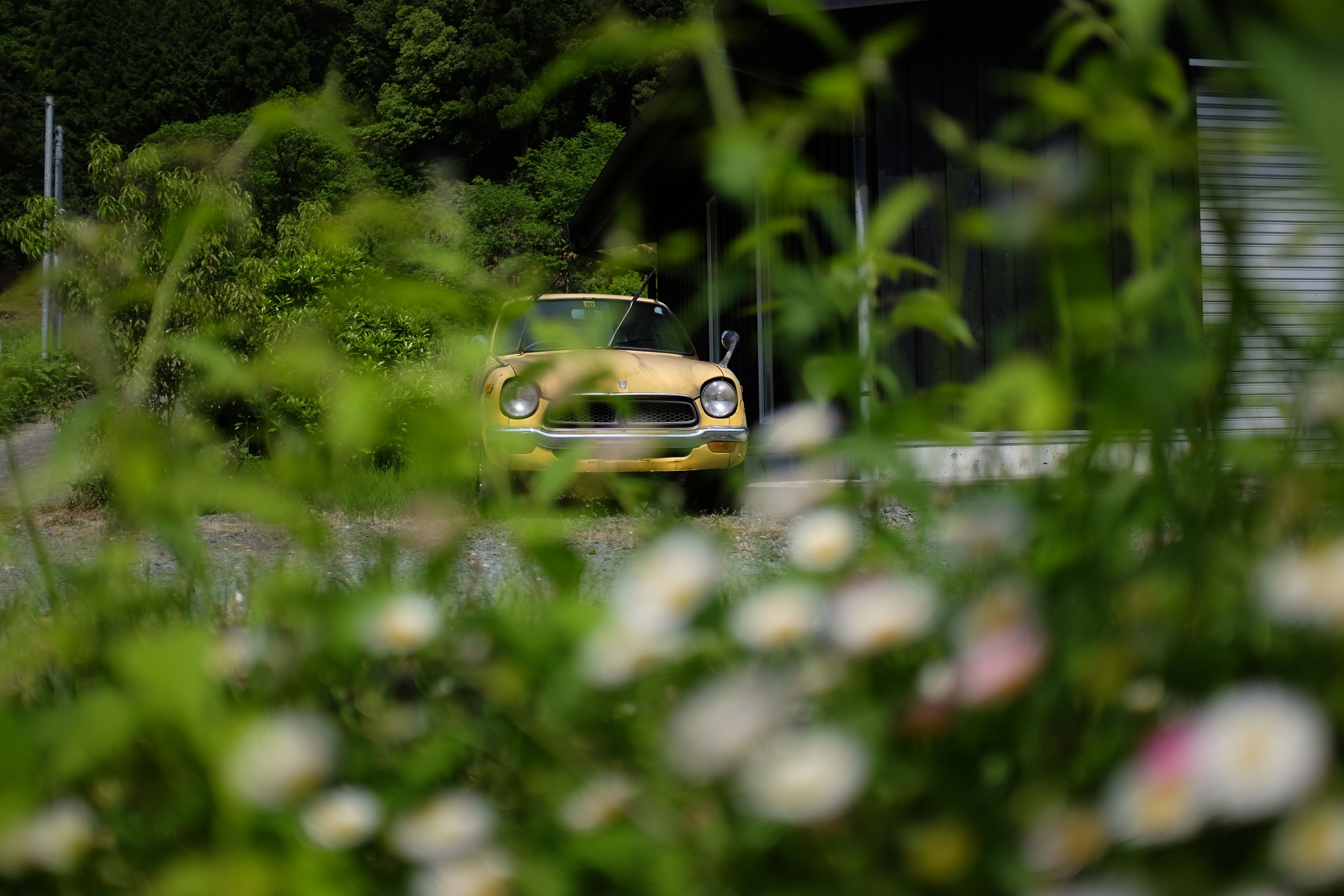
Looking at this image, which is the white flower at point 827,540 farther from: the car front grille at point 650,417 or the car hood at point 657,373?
the car front grille at point 650,417

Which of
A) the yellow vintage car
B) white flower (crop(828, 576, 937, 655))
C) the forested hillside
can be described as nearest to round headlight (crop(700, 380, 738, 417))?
the yellow vintage car

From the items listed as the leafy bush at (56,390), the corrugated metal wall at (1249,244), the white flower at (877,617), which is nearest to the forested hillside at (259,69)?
the leafy bush at (56,390)

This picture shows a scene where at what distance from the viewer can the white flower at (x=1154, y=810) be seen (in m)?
0.43

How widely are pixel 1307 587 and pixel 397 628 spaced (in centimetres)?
57

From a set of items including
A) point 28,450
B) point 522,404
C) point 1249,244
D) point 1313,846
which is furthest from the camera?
point 28,450

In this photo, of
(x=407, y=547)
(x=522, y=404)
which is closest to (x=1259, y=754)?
(x=407, y=547)

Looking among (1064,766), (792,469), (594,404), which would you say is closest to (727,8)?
(594,404)

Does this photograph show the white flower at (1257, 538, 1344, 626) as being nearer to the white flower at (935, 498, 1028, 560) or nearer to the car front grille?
the white flower at (935, 498, 1028, 560)

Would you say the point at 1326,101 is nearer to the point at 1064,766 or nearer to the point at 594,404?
the point at 1064,766

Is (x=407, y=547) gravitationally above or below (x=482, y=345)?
below

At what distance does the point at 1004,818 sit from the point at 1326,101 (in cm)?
33

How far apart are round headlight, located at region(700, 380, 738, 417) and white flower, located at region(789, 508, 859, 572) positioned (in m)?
4.56

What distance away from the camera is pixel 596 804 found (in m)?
0.54

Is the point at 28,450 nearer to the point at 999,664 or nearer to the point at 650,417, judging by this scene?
the point at 650,417
